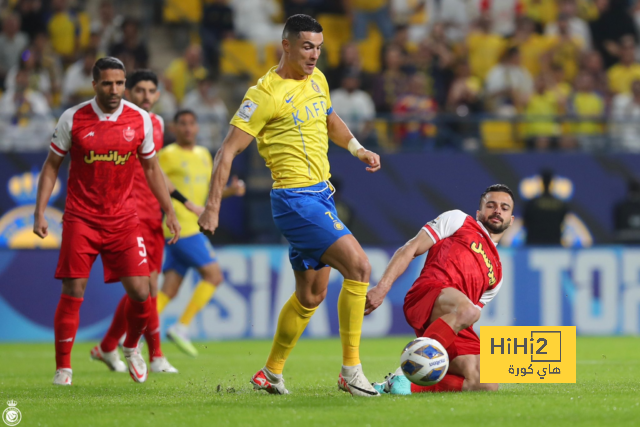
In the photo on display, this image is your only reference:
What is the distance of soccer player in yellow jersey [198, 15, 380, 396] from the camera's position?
613 centimetres

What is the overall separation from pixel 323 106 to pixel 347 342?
1644 millimetres

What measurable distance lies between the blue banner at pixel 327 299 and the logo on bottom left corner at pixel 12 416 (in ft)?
23.0

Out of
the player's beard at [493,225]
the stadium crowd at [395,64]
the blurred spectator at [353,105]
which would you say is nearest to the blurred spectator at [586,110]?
the stadium crowd at [395,64]

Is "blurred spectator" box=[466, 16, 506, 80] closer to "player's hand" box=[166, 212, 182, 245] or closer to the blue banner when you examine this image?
Result: the blue banner

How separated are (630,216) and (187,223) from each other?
311 inches

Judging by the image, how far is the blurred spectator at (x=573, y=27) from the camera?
17859 mm

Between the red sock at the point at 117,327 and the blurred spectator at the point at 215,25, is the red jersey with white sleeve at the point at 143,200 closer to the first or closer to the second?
the red sock at the point at 117,327

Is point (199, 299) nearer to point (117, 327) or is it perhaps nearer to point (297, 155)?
point (117, 327)

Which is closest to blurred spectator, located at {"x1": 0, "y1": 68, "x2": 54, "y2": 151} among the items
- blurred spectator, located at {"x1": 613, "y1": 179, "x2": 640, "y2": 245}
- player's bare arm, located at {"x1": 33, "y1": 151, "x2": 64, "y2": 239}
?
player's bare arm, located at {"x1": 33, "y1": 151, "x2": 64, "y2": 239}

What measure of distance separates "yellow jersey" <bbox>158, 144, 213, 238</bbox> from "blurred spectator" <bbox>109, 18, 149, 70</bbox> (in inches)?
233

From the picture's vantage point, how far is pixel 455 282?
6.62 metres

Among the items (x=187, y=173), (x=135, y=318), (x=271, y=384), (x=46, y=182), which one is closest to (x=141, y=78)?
(x=187, y=173)

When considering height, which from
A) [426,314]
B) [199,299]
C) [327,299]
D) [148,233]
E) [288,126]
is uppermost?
[288,126]

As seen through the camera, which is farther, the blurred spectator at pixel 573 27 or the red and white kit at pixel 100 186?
the blurred spectator at pixel 573 27
